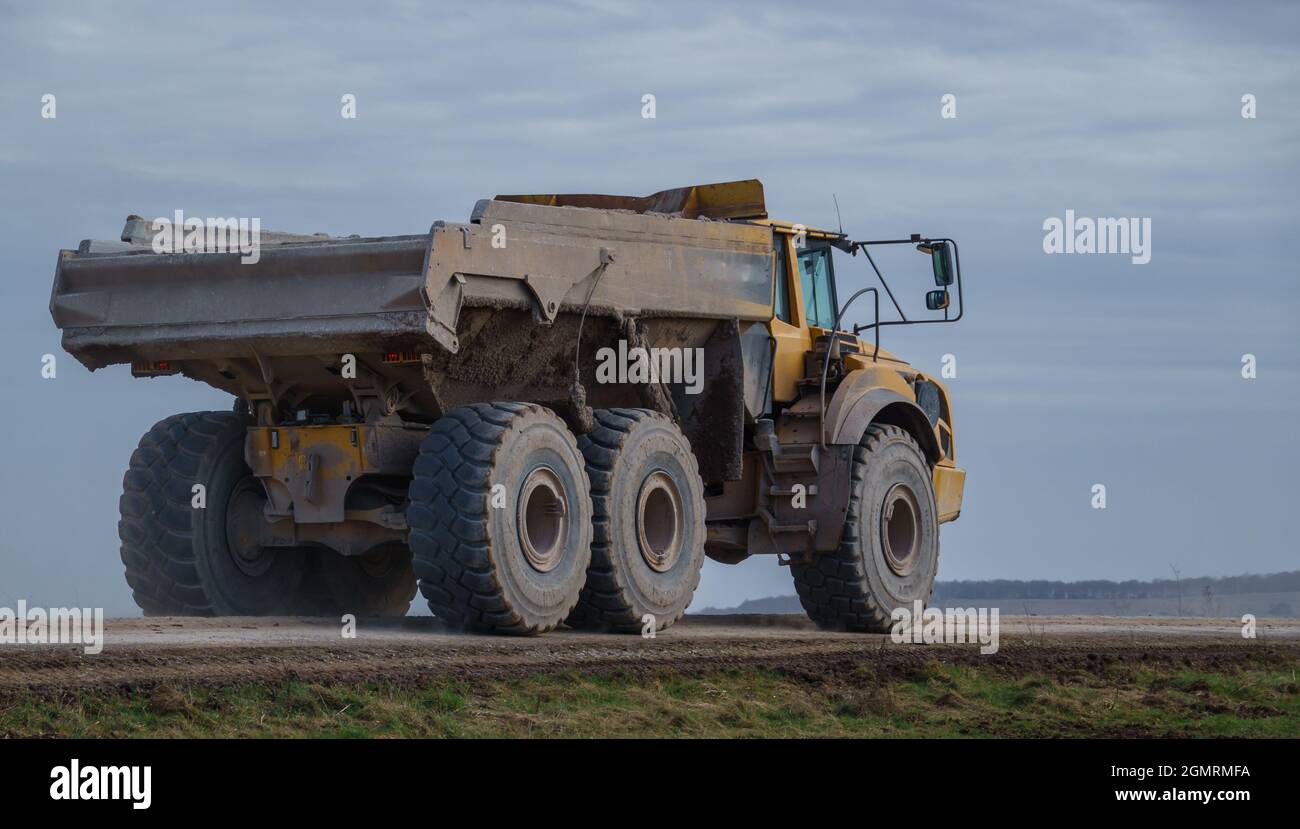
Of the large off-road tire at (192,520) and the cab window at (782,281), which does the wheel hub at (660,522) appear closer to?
the cab window at (782,281)

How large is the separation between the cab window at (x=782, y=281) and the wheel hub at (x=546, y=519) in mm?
3772

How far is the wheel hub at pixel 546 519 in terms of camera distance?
12.9 m

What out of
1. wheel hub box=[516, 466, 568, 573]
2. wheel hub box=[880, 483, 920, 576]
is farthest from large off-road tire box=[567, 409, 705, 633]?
wheel hub box=[880, 483, 920, 576]

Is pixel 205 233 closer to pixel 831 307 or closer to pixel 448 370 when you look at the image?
pixel 448 370

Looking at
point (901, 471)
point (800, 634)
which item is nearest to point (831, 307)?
point (901, 471)

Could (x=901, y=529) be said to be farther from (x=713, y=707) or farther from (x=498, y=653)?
(x=713, y=707)

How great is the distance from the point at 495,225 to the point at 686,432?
3.60m

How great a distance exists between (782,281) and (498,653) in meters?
5.90

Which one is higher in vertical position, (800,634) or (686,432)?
(686,432)

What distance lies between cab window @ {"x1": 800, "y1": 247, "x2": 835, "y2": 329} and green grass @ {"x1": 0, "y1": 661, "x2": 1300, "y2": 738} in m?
4.87

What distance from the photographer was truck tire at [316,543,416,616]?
1538cm

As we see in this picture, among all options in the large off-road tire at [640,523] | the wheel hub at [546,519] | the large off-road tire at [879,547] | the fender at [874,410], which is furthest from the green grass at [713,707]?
the fender at [874,410]

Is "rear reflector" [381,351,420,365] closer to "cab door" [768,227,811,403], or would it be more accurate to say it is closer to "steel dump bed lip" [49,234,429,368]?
"steel dump bed lip" [49,234,429,368]
